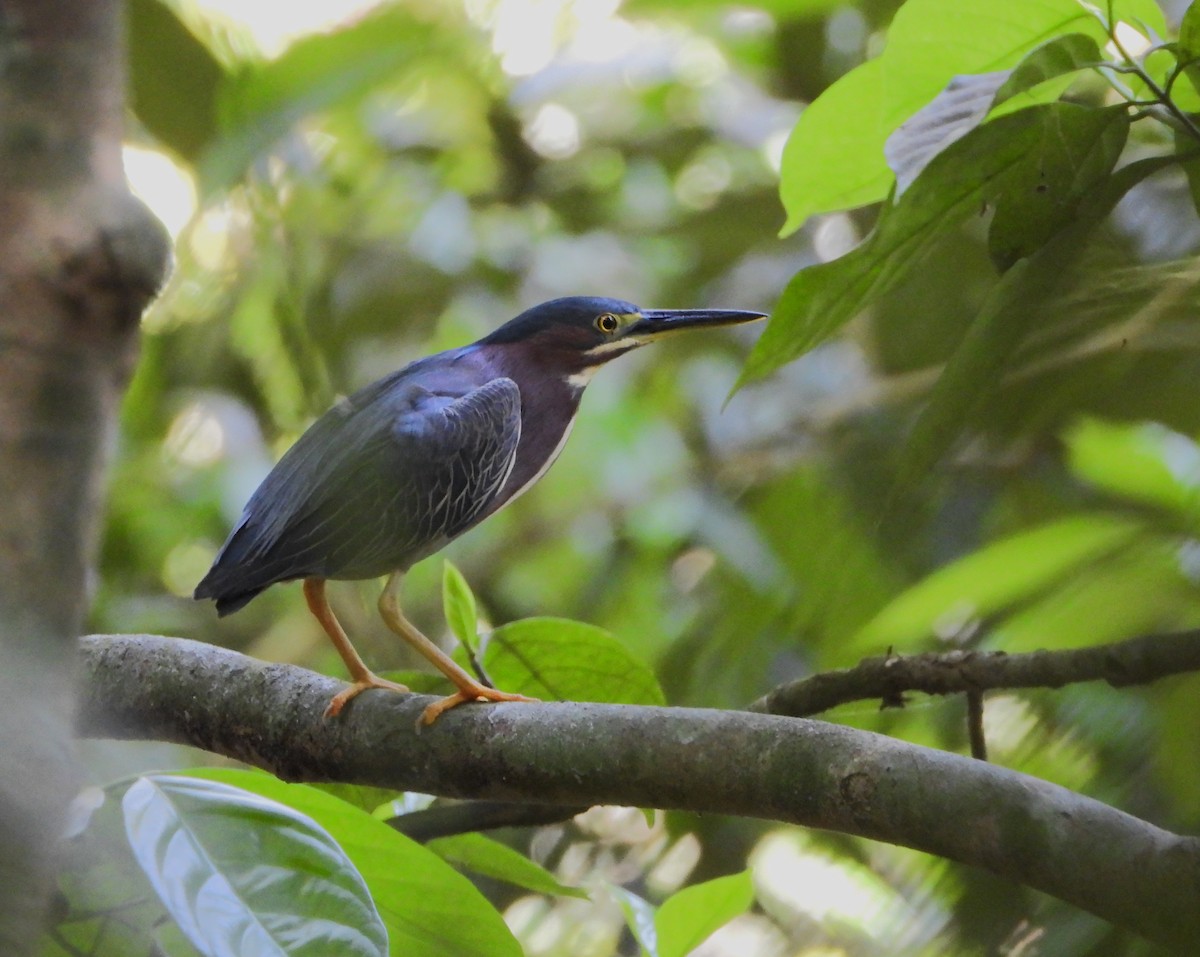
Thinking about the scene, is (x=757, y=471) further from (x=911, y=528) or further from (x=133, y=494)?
(x=133, y=494)

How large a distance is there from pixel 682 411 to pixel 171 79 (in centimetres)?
230

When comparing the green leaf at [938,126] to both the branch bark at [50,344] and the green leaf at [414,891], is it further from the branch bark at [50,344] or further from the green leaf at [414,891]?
the green leaf at [414,891]

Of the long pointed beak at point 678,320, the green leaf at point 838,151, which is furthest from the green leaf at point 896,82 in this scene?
the long pointed beak at point 678,320

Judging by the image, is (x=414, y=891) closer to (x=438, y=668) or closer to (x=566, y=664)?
(x=566, y=664)

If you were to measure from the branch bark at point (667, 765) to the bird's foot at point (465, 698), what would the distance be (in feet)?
0.07

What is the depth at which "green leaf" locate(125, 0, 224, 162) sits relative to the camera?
1.65 meters

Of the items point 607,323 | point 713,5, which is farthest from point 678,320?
point 713,5

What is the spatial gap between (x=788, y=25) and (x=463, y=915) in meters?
2.66

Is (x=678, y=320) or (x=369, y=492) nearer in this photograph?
(x=369, y=492)

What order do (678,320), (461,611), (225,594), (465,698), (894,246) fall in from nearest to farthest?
(894,246) < (465,698) < (461,611) < (225,594) < (678,320)

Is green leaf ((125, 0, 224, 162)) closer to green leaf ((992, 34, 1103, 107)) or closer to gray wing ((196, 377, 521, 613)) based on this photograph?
gray wing ((196, 377, 521, 613))

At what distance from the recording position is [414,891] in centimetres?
126

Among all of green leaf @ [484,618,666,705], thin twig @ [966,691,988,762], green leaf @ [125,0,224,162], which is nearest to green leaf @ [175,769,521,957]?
green leaf @ [484,618,666,705]

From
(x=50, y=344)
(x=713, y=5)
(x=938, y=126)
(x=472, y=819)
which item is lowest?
(x=472, y=819)
